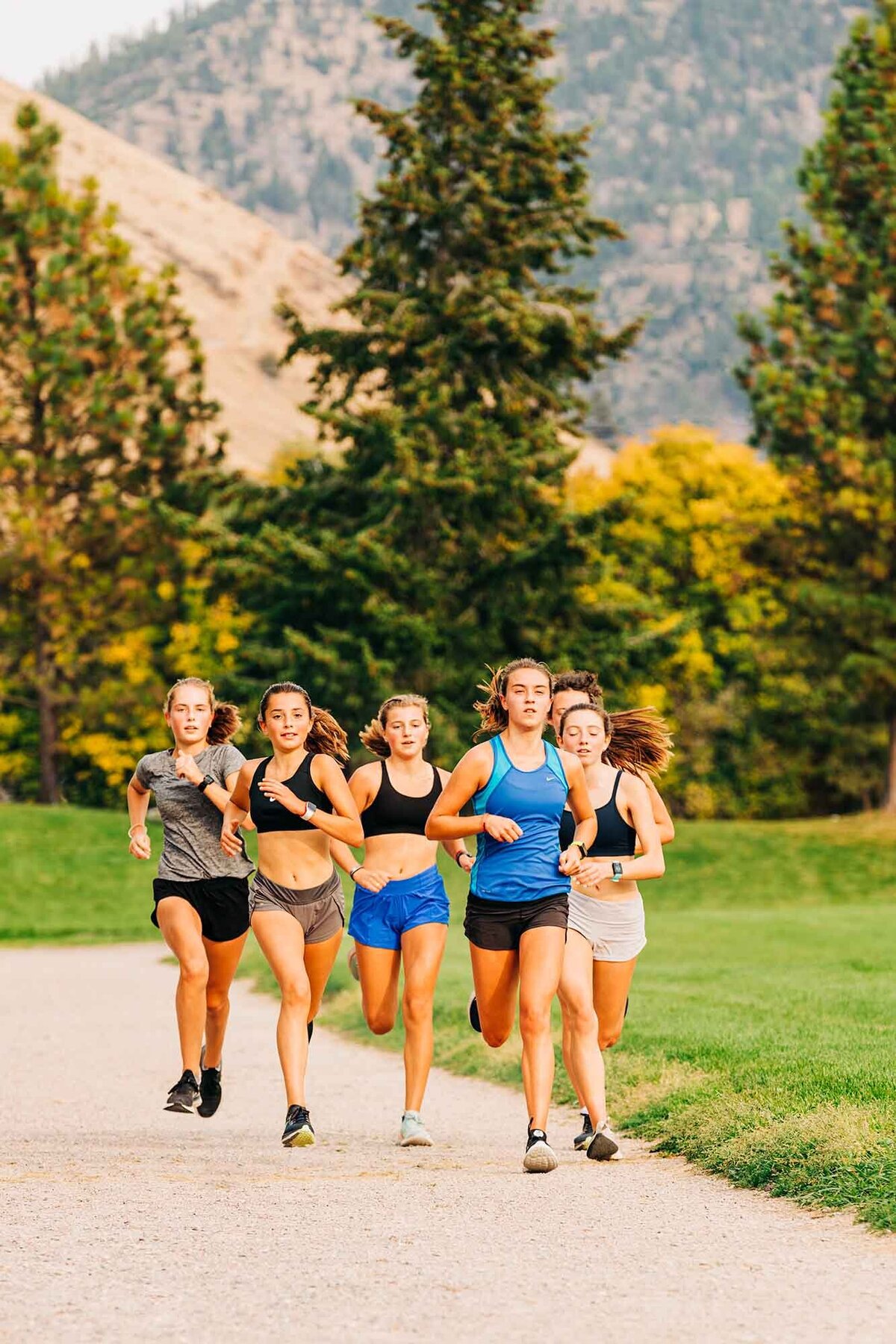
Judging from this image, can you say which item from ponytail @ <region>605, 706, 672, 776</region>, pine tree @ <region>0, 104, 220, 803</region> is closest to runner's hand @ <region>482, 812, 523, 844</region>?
ponytail @ <region>605, 706, 672, 776</region>

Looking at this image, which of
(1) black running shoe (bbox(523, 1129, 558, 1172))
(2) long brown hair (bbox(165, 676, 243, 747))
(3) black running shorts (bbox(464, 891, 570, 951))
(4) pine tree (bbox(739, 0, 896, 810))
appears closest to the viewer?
(1) black running shoe (bbox(523, 1129, 558, 1172))

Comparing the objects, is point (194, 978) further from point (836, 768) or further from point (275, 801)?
point (836, 768)

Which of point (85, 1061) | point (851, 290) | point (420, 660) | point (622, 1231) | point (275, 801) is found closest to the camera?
point (622, 1231)

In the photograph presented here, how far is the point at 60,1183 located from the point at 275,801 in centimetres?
213

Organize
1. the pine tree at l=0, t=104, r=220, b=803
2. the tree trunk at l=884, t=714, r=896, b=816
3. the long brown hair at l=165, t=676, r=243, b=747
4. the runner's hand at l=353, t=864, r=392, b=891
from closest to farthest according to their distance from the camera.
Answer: the runner's hand at l=353, t=864, r=392, b=891, the long brown hair at l=165, t=676, r=243, b=747, the tree trunk at l=884, t=714, r=896, b=816, the pine tree at l=0, t=104, r=220, b=803

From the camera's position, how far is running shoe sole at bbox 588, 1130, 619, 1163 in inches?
319

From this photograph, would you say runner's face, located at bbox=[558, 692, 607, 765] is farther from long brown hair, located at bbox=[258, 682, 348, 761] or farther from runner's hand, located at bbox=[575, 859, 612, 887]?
long brown hair, located at bbox=[258, 682, 348, 761]

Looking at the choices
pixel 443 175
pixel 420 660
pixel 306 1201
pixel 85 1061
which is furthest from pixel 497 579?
pixel 306 1201

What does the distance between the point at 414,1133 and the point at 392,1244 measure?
8.74 ft

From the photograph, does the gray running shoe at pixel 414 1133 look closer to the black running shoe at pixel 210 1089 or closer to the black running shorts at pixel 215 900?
the black running shoe at pixel 210 1089

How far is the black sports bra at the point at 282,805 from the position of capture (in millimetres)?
8625

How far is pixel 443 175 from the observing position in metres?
41.2

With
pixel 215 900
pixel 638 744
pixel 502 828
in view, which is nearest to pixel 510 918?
pixel 502 828

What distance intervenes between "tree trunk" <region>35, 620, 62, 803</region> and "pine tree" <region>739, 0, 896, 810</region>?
18790 mm
